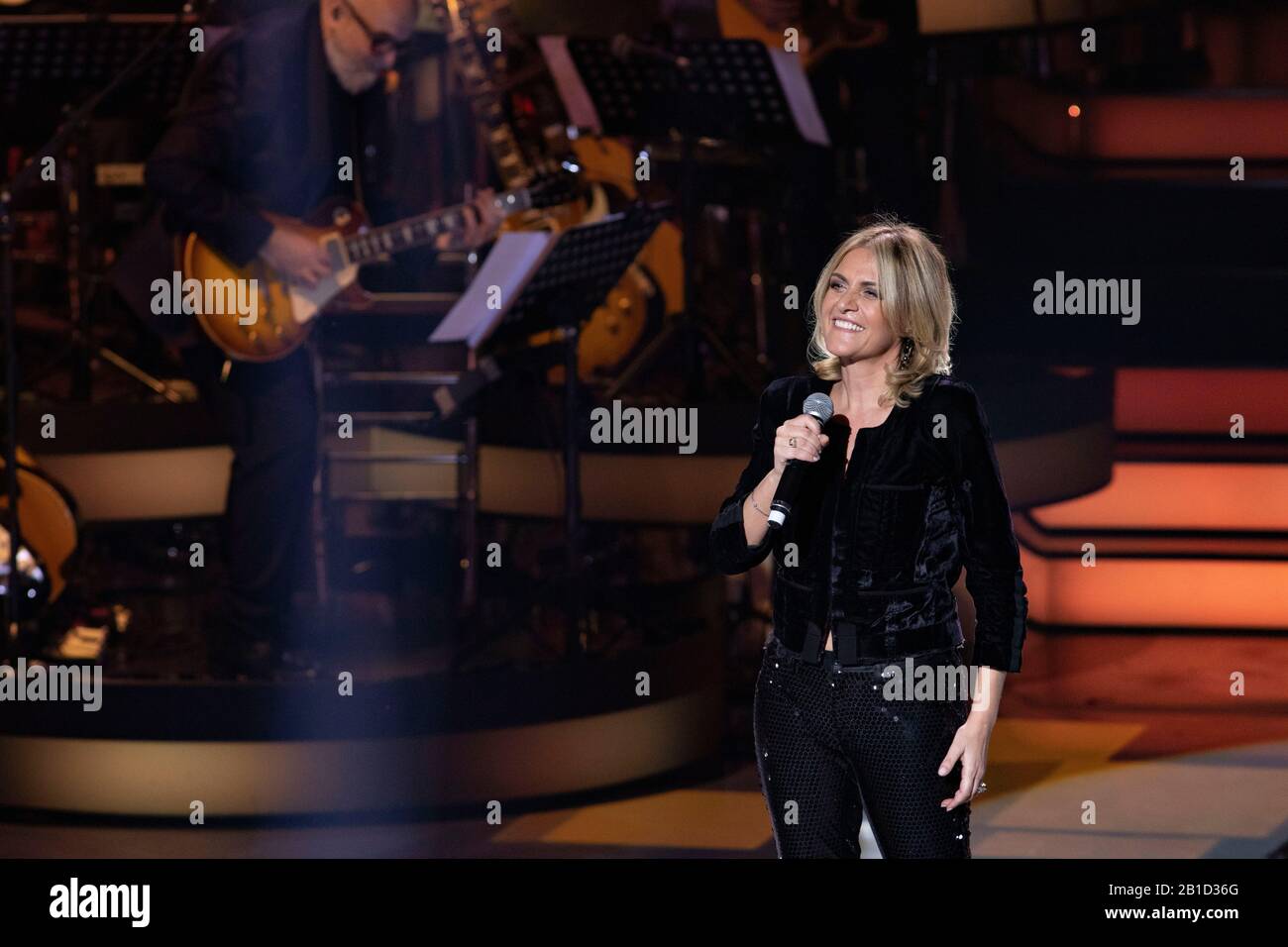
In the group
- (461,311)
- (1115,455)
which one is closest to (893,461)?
(461,311)

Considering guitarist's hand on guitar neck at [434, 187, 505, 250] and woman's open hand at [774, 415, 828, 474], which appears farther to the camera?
guitarist's hand on guitar neck at [434, 187, 505, 250]

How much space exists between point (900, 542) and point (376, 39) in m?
2.64

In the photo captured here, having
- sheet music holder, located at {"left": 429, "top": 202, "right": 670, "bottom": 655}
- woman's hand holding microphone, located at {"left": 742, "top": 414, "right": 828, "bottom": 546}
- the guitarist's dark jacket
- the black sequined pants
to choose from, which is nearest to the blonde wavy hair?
woman's hand holding microphone, located at {"left": 742, "top": 414, "right": 828, "bottom": 546}

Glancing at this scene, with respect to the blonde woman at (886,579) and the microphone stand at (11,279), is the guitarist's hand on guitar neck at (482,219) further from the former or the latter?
the blonde woman at (886,579)

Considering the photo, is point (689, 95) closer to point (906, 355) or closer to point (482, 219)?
point (482, 219)

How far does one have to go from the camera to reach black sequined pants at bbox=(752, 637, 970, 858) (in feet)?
8.28

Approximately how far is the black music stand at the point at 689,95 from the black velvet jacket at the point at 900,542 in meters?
3.45

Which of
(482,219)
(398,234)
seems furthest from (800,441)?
(398,234)

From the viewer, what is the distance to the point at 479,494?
245 inches

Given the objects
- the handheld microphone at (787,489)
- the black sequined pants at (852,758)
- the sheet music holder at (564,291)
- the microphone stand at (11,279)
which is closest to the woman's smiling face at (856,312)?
the handheld microphone at (787,489)

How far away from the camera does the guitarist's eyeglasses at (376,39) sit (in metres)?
4.70

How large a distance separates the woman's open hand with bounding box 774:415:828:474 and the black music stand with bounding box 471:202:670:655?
1.93 m

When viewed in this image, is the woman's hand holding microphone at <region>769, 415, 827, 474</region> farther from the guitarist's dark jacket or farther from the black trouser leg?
the guitarist's dark jacket

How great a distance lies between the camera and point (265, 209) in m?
4.79
